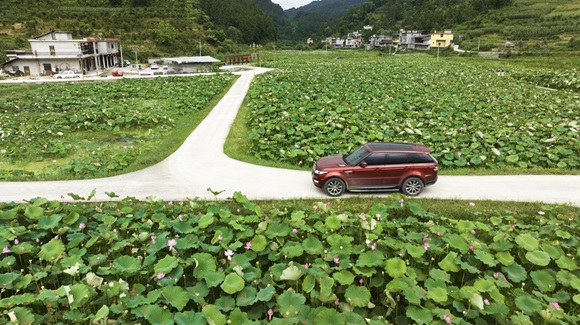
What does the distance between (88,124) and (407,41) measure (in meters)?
112

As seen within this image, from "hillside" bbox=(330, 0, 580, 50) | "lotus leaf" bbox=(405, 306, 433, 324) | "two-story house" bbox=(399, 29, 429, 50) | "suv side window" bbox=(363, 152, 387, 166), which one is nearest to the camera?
"lotus leaf" bbox=(405, 306, 433, 324)

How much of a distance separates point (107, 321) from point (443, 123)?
18.0 metres

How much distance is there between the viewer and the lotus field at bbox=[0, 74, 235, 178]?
15750 mm

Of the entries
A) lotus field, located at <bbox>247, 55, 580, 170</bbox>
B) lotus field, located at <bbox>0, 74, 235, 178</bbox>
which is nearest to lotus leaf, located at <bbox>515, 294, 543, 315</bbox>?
lotus field, located at <bbox>247, 55, 580, 170</bbox>

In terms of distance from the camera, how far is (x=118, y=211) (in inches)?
367

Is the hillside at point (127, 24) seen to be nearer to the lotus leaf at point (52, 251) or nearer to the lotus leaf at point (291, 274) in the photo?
the lotus leaf at point (52, 251)

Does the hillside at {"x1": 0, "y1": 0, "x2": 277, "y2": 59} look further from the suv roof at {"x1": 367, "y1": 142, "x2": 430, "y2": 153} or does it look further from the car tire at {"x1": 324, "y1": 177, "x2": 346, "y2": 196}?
the suv roof at {"x1": 367, "y1": 142, "x2": 430, "y2": 153}

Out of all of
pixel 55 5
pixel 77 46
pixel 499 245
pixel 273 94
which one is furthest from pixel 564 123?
pixel 55 5

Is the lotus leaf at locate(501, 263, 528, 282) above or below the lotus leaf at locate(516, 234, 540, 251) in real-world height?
below

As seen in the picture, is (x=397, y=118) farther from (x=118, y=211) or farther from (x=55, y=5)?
(x=55, y=5)

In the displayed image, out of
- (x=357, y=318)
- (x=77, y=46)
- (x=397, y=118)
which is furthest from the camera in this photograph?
(x=77, y=46)

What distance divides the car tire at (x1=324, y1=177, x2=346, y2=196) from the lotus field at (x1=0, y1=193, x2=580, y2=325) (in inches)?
96.3

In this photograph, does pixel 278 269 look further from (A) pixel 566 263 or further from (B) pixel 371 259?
(A) pixel 566 263

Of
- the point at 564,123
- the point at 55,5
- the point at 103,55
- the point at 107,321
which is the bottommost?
the point at 107,321
